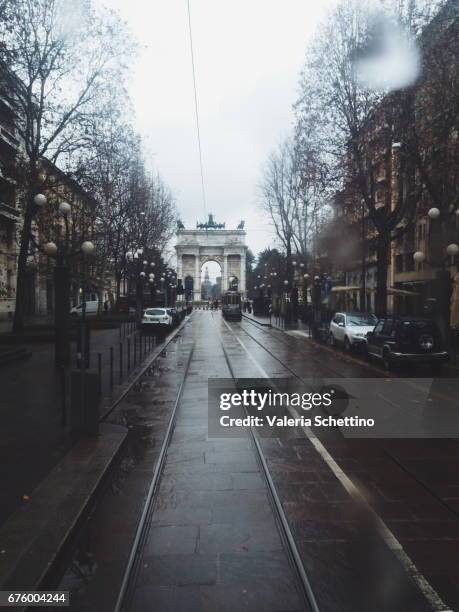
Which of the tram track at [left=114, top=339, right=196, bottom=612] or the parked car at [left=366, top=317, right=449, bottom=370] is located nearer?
the tram track at [left=114, top=339, right=196, bottom=612]

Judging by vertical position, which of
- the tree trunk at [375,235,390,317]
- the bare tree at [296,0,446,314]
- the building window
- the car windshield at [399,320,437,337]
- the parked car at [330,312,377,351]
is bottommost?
the parked car at [330,312,377,351]

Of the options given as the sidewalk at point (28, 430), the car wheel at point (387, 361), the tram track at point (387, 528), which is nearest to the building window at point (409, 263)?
the car wheel at point (387, 361)

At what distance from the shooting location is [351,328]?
20.0 m

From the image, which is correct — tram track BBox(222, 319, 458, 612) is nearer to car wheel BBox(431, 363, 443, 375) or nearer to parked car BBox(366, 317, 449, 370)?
parked car BBox(366, 317, 449, 370)

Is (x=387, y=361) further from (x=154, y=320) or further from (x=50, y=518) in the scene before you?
(x=154, y=320)

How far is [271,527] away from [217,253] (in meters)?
113

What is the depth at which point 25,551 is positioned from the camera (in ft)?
12.7

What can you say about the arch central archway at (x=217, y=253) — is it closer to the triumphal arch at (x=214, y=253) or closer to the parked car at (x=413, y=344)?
the triumphal arch at (x=214, y=253)

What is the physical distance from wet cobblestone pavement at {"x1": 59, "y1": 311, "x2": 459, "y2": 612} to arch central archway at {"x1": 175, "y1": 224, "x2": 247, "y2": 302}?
108m

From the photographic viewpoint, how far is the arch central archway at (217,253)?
4515 inches

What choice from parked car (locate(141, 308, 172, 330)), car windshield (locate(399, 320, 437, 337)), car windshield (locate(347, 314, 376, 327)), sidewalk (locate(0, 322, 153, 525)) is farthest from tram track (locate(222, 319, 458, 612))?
parked car (locate(141, 308, 172, 330))

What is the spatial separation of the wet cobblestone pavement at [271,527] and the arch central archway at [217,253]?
10798 centimetres

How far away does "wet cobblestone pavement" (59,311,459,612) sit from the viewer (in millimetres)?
3484

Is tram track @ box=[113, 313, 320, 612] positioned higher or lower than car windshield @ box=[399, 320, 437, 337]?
lower
